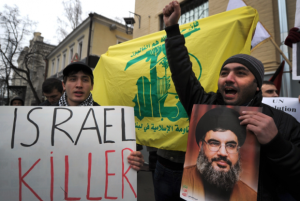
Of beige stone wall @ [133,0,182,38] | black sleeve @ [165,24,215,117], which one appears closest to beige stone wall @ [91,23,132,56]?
beige stone wall @ [133,0,182,38]

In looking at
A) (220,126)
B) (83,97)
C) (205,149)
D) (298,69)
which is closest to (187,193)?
(205,149)

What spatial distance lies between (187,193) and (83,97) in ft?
3.73

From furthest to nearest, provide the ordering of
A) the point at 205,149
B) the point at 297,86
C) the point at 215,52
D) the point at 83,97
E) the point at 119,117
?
the point at 297,86, the point at 215,52, the point at 83,97, the point at 119,117, the point at 205,149

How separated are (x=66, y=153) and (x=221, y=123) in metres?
0.93

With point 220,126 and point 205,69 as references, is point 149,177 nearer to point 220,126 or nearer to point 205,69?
point 205,69

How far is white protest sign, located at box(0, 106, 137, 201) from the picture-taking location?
1062mm

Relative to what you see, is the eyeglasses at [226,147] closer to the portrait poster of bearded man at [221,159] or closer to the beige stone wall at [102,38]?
the portrait poster of bearded man at [221,159]

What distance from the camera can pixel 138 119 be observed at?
80.1 inches

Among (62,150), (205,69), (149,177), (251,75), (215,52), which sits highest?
(215,52)

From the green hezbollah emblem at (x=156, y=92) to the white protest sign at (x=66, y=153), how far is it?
71 centimetres

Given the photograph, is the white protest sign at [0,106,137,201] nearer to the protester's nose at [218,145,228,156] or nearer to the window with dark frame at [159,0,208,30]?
the protester's nose at [218,145,228,156]

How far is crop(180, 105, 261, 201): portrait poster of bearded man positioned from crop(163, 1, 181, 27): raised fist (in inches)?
29.2

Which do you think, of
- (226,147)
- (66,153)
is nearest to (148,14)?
(66,153)

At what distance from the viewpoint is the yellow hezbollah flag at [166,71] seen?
5.40 ft
